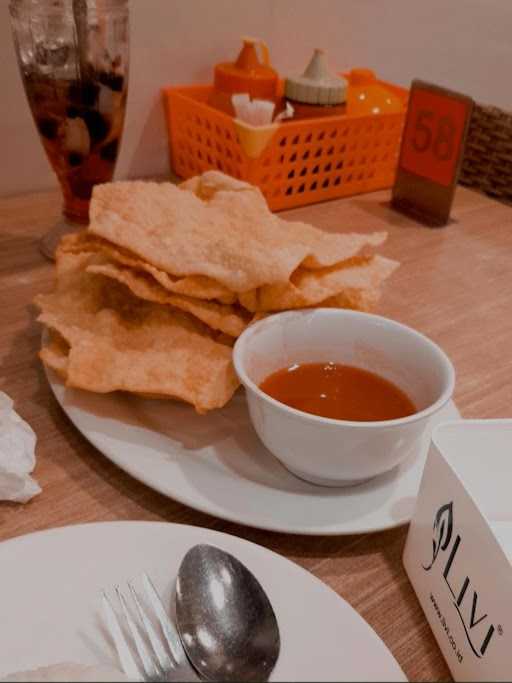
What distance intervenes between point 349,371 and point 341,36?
118cm

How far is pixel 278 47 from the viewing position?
149 cm

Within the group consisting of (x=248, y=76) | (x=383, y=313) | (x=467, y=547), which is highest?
(x=248, y=76)

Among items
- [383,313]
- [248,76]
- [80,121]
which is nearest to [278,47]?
[248,76]

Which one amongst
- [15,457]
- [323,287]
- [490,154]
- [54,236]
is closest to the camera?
[15,457]

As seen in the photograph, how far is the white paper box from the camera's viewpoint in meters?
0.39

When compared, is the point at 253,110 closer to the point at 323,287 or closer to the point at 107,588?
the point at 323,287

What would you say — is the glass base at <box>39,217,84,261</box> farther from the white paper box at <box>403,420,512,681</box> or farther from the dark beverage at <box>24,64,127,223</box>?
the white paper box at <box>403,420,512,681</box>

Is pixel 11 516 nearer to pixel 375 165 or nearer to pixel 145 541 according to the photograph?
pixel 145 541

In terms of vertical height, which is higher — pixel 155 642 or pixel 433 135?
pixel 433 135

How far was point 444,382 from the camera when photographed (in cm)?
59

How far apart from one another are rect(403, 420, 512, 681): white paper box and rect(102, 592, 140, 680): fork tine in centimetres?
19

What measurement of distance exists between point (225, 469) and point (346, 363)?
159 millimetres

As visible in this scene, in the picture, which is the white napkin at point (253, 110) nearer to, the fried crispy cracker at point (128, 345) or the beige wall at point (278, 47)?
the beige wall at point (278, 47)

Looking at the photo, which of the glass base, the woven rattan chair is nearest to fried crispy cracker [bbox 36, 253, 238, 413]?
the glass base
